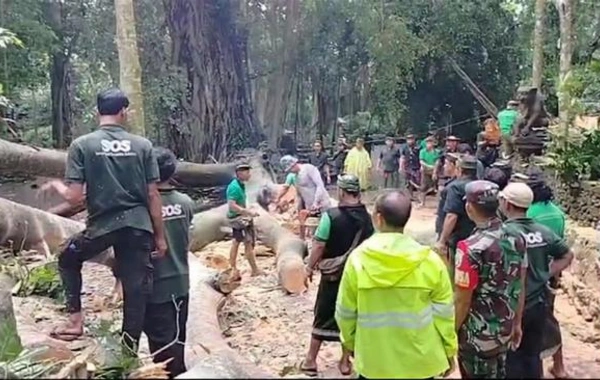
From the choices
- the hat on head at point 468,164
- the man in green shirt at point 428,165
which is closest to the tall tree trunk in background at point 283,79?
the man in green shirt at point 428,165

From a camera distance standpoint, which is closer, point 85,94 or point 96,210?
point 96,210

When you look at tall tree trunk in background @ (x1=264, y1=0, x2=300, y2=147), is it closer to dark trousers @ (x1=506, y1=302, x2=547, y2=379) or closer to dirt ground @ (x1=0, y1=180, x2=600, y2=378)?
dirt ground @ (x1=0, y1=180, x2=600, y2=378)

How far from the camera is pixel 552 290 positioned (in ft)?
16.8

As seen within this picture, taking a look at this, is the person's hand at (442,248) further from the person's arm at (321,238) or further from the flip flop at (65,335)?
the flip flop at (65,335)

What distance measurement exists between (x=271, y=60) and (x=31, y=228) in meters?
17.3

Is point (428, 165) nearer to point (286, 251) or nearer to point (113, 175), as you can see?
point (286, 251)

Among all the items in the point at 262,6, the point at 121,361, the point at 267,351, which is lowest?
the point at 267,351

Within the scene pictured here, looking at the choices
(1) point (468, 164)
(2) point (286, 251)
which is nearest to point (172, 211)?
(1) point (468, 164)

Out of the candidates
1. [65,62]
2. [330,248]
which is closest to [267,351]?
[330,248]

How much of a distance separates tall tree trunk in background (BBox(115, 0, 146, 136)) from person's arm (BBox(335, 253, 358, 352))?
23.5ft

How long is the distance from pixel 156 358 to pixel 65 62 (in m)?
19.1

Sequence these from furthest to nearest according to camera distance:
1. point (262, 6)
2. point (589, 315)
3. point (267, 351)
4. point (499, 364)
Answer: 1. point (262, 6)
2. point (589, 315)
3. point (267, 351)
4. point (499, 364)

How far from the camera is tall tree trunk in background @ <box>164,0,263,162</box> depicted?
19375 millimetres

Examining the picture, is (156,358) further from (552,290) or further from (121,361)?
(552,290)
